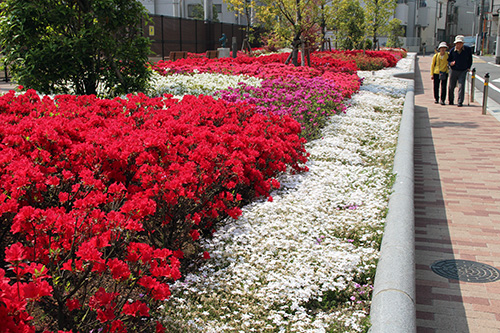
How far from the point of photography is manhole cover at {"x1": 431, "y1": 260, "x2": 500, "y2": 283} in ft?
13.5

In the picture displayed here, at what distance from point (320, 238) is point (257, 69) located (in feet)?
34.4

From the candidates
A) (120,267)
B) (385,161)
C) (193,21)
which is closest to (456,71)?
(385,161)

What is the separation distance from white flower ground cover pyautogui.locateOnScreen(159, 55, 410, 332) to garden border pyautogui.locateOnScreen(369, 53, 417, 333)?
0.10 m

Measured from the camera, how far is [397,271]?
341 centimetres

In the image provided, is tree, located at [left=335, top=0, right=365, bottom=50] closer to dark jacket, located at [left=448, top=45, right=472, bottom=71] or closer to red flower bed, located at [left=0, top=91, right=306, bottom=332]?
dark jacket, located at [left=448, top=45, right=472, bottom=71]

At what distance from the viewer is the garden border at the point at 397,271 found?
2818mm

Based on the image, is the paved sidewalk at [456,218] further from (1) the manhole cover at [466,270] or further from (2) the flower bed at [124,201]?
(2) the flower bed at [124,201]

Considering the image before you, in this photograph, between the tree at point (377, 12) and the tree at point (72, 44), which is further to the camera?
the tree at point (377, 12)

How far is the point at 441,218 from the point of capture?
548cm

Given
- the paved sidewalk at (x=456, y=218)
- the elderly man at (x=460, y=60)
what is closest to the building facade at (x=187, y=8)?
the elderly man at (x=460, y=60)

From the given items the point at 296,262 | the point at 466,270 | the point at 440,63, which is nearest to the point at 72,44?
the point at 296,262

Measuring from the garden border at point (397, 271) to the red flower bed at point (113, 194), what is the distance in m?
1.20

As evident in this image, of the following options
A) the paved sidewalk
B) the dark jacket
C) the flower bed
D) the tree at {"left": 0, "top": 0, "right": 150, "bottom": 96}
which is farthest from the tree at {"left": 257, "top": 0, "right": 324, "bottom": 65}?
the flower bed

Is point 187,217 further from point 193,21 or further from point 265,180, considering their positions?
point 193,21
